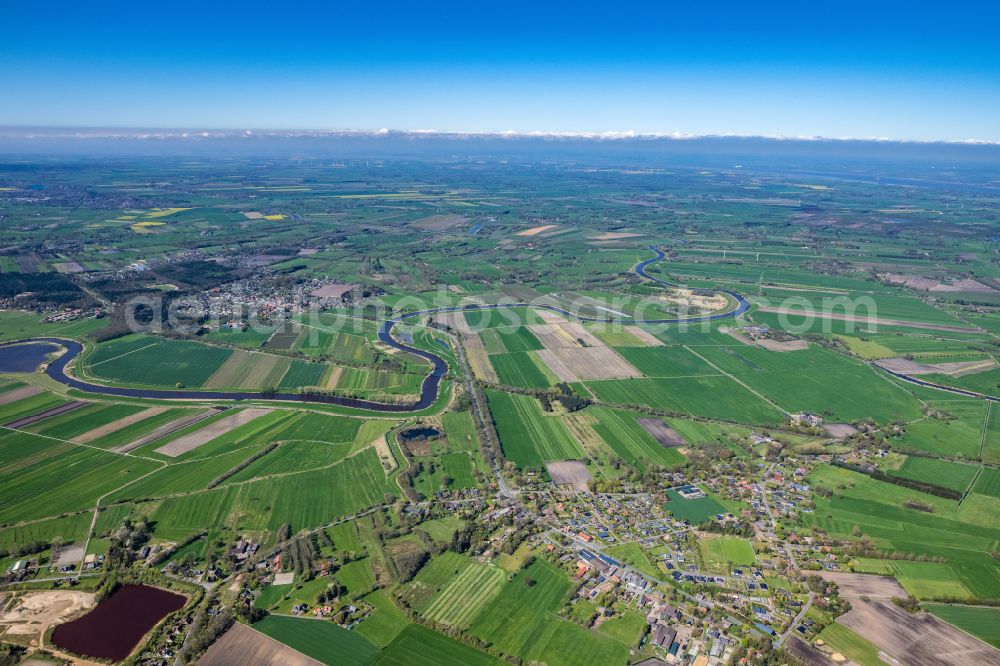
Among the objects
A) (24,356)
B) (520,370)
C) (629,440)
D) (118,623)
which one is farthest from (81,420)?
(629,440)

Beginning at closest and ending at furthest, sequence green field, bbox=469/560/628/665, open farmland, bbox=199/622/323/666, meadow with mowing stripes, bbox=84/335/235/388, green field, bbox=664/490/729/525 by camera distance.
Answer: open farmland, bbox=199/622/323/666
green field, bbox=469/560/628/665
green field, bbox=664/490/729/525
meadow with mowing stripes, bbox=84/335/235/388

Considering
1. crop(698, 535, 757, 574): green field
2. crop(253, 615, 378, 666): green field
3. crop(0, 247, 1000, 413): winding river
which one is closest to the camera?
crop(253, 615, 378, 666): green field

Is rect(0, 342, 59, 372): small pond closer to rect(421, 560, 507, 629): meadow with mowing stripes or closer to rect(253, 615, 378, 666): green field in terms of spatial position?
rect(253, 615, 378, 666): green field

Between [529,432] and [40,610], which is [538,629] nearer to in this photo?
[529,432]

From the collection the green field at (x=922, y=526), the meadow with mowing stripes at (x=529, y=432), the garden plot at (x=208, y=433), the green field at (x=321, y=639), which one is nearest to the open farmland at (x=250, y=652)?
the green field at (x=321, y=639)

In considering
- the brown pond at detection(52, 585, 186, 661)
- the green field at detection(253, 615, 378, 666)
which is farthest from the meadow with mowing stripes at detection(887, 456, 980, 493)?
the brown pond at detection(52, 585, 186, 661)

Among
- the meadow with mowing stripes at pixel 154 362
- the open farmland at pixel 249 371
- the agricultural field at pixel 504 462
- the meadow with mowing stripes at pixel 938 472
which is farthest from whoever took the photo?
the meadow with mowing stripes at pixel 154 362

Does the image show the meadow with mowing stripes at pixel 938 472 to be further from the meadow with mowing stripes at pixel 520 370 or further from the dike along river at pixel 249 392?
the dike along river at pixel 249 392
